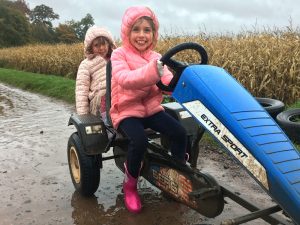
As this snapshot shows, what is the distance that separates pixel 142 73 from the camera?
2986 mm

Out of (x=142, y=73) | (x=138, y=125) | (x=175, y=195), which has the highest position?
(x=142, y=73)

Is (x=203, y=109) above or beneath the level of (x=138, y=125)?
above

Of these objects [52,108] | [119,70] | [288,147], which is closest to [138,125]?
[119,70]

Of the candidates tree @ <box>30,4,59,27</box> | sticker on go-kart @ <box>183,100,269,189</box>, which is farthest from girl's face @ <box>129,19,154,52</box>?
tree @ <box>30,4,59,27</box>

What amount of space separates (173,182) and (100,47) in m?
2.26

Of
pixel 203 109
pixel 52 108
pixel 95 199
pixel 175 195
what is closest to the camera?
pixel 203 109

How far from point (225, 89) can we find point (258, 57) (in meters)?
5.68

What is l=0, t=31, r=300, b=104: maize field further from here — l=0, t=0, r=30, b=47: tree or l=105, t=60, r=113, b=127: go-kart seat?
l=0, t=0, r=30, b=47: tree

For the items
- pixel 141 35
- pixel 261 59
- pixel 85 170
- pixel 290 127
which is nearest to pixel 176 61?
pixel 141 35

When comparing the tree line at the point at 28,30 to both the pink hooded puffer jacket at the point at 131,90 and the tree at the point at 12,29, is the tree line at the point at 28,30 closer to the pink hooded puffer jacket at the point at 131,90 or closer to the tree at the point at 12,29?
the tree at the point at 12,29

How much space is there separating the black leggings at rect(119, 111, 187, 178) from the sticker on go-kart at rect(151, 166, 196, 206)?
20 cm

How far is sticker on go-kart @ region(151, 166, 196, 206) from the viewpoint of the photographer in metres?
3.08

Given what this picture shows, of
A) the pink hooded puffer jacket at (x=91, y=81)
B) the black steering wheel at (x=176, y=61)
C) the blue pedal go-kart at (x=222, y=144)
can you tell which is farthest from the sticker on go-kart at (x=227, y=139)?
the pink hooded puffer jacket at (x=91, y=81)

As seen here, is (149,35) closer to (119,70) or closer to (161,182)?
(119,70)
